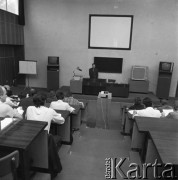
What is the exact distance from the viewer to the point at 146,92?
24.9 ft

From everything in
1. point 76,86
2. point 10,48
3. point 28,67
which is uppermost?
point 10,48

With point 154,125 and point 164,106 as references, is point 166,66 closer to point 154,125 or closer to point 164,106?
point 164,106

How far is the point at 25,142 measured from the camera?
1625 millimetres

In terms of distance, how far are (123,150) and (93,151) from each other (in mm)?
551

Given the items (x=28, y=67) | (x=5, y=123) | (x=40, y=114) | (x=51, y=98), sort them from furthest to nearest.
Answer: (x=28, y=67)
(x=51, y=98)
(x=40, y=114)
(x=5, y=123)

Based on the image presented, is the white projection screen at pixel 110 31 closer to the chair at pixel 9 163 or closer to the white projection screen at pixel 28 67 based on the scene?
the white projection screen at pixel 28 67

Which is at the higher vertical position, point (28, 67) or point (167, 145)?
point (28, 67)

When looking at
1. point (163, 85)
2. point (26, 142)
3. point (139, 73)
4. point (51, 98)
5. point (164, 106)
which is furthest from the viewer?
point (139, 73)

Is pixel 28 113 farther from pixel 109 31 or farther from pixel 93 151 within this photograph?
pixel 109 31

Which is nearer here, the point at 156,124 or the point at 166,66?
the point at 156,124

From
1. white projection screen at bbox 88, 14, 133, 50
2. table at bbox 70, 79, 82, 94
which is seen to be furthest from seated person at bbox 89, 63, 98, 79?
white projection screen at bbox 88, 14, 133, 50

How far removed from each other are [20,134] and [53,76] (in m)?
6.32

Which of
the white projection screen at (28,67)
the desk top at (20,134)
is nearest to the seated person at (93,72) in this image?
the white projection screen at (28,67)

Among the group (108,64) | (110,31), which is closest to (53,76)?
(108,64)
